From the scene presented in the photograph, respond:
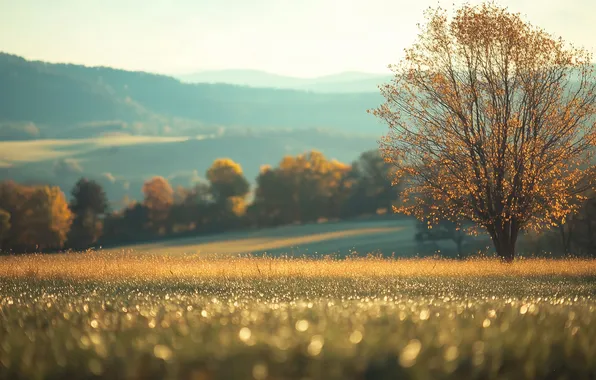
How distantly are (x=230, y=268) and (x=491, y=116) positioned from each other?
14053mm

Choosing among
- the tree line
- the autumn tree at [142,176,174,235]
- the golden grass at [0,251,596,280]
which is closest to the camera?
the golden grass at [0,251,596,280]

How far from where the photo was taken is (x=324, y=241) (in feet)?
254

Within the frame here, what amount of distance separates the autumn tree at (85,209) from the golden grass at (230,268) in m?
62.8

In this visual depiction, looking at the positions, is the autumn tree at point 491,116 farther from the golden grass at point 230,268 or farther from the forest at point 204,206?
the forest at point 204,206

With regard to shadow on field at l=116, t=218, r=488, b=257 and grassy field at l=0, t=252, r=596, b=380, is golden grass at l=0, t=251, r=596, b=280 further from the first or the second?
shadow on field at l=116, t=218, r=488, b=257

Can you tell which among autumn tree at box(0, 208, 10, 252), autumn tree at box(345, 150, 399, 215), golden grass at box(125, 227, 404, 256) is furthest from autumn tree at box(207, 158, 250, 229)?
autumn tree at box(0, 208, 10, 252)

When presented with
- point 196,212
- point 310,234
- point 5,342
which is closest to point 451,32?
point 5,342

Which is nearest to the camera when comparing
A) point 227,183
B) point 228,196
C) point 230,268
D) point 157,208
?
point 230,268

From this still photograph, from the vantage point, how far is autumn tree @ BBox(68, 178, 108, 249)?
86312 mm

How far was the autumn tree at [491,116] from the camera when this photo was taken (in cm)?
2927

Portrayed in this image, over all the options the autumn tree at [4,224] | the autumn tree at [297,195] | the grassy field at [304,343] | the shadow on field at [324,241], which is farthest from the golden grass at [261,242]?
the grassy field at [304,343]

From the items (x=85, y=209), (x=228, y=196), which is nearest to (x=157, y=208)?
(x=228, y=196)

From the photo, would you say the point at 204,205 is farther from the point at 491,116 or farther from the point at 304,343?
the point at 304,343

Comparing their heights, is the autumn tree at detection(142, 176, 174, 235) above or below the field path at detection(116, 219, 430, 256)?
above
